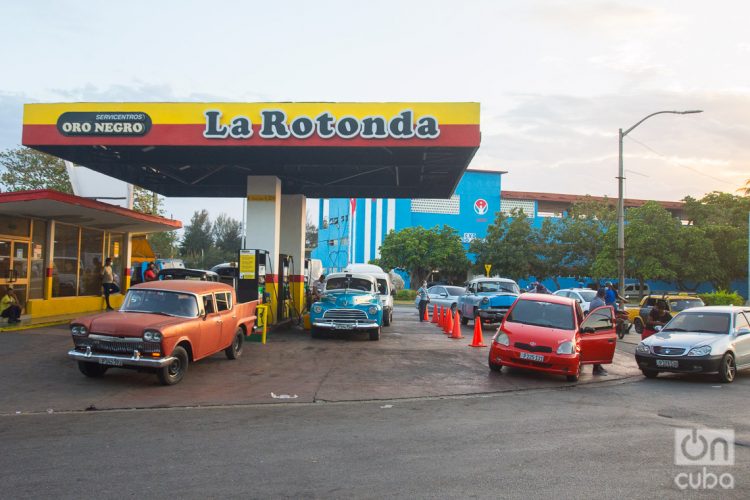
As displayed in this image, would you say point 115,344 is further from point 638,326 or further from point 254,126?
point 638,326

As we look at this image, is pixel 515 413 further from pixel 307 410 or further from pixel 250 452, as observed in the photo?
pixel 250 452

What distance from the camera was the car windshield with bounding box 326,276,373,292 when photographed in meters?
20.5

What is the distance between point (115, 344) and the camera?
34.7ft

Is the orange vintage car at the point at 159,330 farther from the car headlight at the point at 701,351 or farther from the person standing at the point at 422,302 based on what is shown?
the person standing at the point at 422,302

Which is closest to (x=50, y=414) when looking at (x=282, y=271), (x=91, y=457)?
(x=91, y=457)

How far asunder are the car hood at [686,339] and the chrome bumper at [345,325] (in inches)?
296

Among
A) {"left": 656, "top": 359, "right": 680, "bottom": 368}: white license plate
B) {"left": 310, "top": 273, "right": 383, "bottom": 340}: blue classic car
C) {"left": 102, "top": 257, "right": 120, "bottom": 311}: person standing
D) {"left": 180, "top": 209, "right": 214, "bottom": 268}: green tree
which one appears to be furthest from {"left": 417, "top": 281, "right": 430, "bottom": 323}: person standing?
{"left": 180, "top": 209, "right": 214, "bottom": 268}: green tree

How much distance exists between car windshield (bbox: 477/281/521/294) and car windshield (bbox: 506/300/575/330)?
11.1 m

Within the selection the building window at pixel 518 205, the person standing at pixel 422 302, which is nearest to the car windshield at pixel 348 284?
the person standing at pixel 422 302

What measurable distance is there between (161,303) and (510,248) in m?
46.6

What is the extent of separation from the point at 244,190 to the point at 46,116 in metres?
10.6

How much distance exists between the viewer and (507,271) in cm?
5625

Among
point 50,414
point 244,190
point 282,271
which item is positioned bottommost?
point 50,414

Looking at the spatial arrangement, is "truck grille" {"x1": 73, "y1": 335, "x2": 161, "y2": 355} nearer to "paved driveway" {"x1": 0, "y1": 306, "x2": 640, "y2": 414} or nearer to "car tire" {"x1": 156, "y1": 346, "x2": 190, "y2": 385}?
"car tire" {"x1": 156, "y1": 346, "x2": 190, "y2": 385}
